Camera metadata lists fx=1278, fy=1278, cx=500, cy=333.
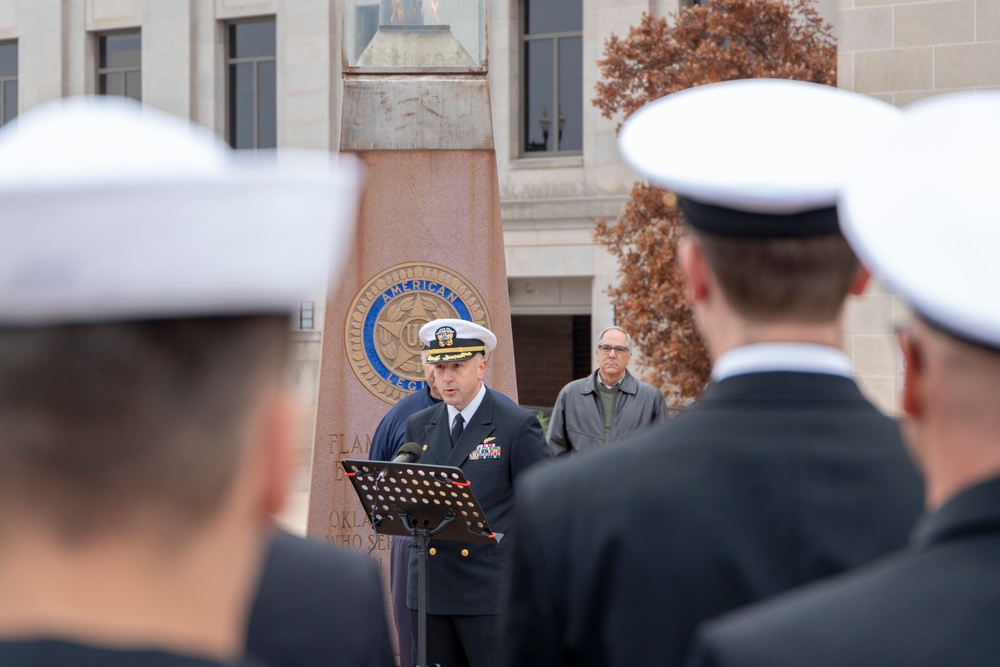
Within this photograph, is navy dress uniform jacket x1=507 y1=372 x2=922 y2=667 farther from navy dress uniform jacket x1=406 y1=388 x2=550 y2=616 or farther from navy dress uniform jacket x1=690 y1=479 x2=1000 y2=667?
navy dress uniform jacket x1=406 y1=388 x2=550 y2=616

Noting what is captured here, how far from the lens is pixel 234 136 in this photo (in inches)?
833

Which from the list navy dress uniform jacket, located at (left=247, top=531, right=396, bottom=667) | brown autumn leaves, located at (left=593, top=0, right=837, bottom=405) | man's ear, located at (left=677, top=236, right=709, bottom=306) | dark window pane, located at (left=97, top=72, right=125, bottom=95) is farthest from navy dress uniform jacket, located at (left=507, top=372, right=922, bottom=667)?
dark window pane, located at (left=97, top=72, right=125, bottom=95)

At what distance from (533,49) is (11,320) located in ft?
61.3

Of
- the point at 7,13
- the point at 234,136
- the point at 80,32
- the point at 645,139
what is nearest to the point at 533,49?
the point at 234,136

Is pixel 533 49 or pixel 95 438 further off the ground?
pixel 533 49

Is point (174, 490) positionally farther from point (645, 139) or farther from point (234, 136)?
point (234, 136)

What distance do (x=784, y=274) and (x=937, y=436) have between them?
587mm

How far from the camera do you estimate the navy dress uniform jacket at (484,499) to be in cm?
545

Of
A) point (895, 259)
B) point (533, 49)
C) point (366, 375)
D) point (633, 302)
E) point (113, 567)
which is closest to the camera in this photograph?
point (113, 567)

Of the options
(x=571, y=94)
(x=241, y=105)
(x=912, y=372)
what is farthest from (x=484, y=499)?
(x=241, y=105)

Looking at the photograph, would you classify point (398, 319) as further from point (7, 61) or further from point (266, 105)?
point (7, 61)

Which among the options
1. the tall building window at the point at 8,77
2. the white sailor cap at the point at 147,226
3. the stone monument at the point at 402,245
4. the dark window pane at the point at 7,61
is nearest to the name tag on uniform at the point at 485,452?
the stone monument at the point at 402,245

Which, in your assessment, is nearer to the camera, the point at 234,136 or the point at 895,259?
the point at 895,259

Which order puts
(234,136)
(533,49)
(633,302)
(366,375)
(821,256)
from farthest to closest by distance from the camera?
1. (234,136)
2. (533,49)
3. (633,302)
4. (366,375)
5. (821,256)
